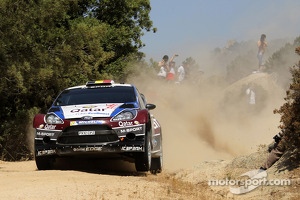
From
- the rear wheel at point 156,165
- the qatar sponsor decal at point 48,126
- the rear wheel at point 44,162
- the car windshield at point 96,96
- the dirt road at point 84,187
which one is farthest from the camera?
the rear wheel at point 156,165

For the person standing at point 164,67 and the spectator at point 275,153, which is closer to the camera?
the spectator at point 275,153

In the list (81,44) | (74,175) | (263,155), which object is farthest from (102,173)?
(81,44)

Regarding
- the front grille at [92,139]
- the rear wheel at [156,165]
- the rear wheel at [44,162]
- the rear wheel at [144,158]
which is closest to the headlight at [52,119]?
the front grille at [92,139]

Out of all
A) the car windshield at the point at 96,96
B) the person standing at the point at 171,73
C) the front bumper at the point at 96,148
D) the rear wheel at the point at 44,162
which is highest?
the person standing at the point at 171,73

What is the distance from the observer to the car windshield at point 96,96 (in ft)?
42.0

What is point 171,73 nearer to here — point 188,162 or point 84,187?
point 188,162

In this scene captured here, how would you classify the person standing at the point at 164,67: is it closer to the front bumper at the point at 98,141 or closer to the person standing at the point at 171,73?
the person standing at the point at 171,73

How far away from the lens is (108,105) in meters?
12.2

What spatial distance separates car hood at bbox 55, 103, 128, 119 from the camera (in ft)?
38.9

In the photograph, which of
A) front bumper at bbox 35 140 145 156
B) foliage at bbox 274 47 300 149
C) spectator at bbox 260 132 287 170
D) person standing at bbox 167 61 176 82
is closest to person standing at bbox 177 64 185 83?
person standing at bbox 167 61 176 82

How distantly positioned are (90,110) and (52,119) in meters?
0.73

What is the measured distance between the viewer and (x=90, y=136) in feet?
38.4

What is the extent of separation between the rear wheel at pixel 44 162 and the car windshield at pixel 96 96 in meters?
1.20

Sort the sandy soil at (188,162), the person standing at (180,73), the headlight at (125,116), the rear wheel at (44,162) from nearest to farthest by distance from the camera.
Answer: the sandy soil at (188,162), the headlight at (125,116), the rear wheel at (44,162), the person standing at (180,73)
